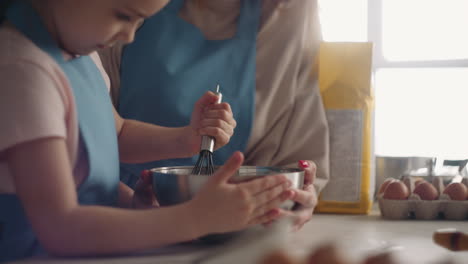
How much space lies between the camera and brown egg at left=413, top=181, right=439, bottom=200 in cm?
105

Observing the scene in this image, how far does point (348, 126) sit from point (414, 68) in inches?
44.3

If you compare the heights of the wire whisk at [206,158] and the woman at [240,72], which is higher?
the woman at [240,72]

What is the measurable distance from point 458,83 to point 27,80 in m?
1.86

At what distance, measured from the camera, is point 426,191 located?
1.06 m

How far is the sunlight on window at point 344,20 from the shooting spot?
2.13 m

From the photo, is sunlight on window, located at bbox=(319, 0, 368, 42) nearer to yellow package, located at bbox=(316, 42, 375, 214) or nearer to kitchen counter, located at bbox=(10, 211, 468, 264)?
yellow package, located at bbox=(316, 42, 375, 214)

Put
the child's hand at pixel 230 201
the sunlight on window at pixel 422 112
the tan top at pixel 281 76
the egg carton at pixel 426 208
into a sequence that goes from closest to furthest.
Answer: the child's hand at pixel 230 201
the egg carton at pixel 426 208
the tan top at pixel 281 76
the sunlight on window at pixel 422 112

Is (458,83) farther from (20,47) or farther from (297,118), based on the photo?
(20,47)

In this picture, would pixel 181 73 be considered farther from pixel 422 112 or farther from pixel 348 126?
pixel 422 112

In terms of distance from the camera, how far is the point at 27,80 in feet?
1.91

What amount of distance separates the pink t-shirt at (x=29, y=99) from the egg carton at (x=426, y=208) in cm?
63

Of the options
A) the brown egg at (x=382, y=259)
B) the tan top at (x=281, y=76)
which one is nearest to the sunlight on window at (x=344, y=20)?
the tan top at (x=281, y=76)

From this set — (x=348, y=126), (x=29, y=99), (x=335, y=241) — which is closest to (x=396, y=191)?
(x=348, y=126)

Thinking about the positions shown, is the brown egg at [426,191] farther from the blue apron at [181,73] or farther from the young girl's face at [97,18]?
the young girl's face at [97,18]
